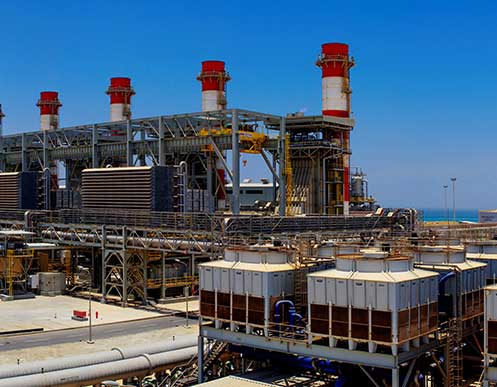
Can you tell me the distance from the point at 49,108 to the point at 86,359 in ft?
354

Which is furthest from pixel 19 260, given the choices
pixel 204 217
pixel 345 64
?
pixel 345 64

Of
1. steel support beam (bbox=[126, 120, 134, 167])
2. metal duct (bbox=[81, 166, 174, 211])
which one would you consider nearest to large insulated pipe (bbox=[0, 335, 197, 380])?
metal duct (bbox=[81, 166, 174, 211])

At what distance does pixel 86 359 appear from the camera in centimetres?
3909

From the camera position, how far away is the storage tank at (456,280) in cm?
3409

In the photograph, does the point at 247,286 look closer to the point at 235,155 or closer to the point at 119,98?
the point at 235,155

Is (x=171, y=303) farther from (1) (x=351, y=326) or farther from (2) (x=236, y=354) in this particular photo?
(1) (x=351, y=326)

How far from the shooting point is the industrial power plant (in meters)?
31.0

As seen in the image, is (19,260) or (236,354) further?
(19,260)

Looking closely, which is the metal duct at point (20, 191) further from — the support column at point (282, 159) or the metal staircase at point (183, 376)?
the metal staircase at point (183, 376)

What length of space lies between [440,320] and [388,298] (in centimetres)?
705

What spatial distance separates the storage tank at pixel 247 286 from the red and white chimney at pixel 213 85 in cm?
7328

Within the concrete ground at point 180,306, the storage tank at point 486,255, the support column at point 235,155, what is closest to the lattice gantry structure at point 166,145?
the support column at point 235,155

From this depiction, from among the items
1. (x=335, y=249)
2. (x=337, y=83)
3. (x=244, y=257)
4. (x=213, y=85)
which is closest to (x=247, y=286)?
(x=244, y=257)

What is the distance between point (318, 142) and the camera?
3588 inches
